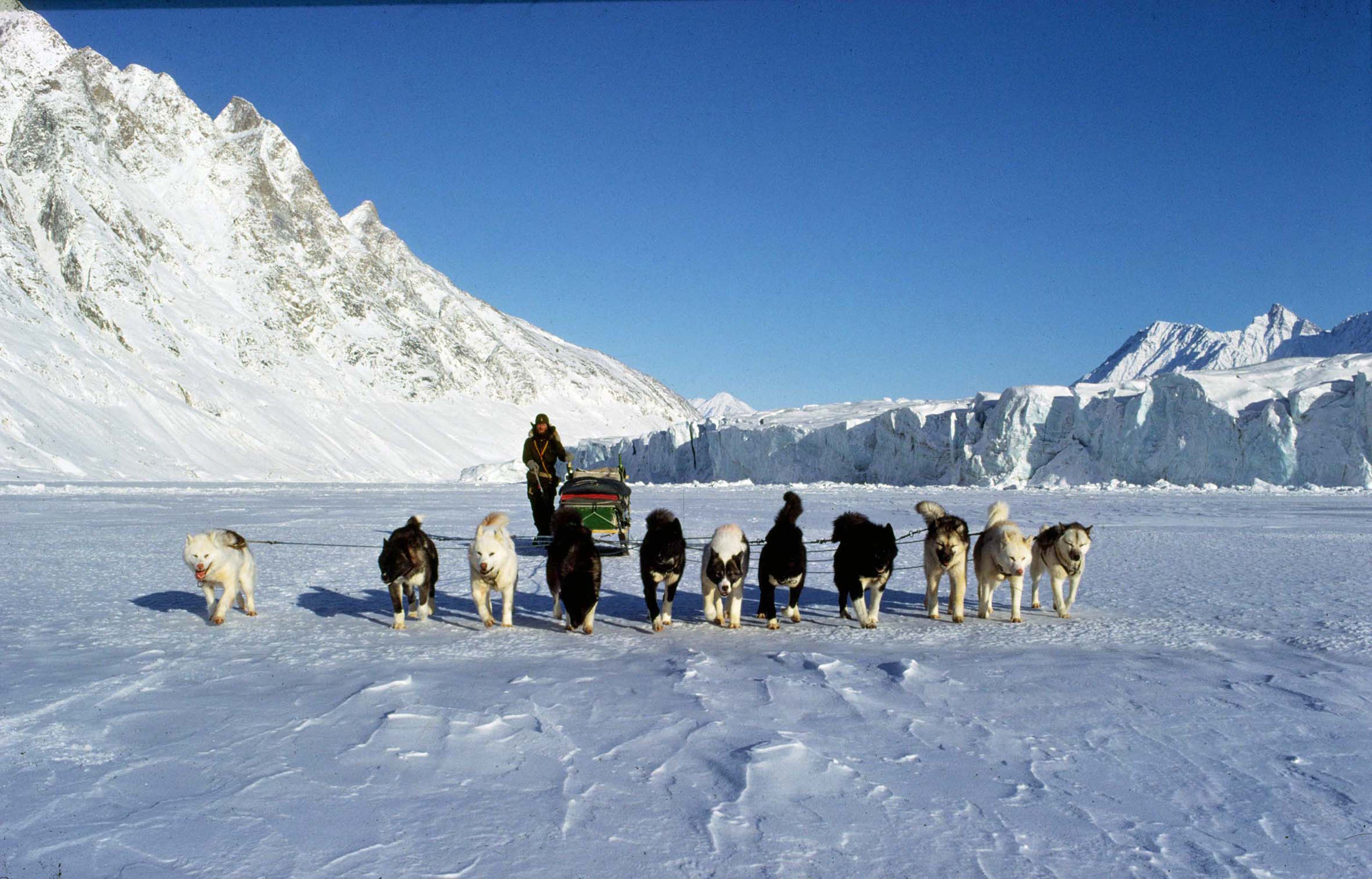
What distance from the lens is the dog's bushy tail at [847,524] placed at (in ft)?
20.1

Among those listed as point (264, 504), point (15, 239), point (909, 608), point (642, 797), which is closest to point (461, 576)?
point (909, 608)

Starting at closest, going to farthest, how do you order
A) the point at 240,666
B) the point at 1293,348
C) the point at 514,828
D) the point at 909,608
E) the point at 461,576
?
1. the point at 514,828
2. the point at 240,666
3. the point at 909,608
4. the point at 461,576
5. the point at 1293,348

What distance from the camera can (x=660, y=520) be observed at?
6.02 meters

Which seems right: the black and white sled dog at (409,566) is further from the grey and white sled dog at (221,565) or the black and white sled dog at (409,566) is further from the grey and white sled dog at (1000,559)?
the grey and white sled dog at (1000,559)

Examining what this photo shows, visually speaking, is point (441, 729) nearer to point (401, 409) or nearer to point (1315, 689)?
point (1315, 689)

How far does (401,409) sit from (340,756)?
73.9m

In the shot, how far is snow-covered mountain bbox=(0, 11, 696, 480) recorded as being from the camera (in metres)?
44.0

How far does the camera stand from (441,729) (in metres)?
3.60

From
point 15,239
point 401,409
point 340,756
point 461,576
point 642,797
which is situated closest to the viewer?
point 642,797

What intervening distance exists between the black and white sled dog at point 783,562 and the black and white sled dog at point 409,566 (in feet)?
7.84

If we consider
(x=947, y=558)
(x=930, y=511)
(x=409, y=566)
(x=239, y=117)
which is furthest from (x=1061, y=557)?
(x=239, y=117)

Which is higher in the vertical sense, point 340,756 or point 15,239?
point 15,239

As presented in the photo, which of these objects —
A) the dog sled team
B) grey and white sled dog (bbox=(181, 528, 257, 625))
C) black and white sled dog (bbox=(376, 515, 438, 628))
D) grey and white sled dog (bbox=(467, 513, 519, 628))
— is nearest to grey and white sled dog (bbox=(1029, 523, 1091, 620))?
the dog sled team

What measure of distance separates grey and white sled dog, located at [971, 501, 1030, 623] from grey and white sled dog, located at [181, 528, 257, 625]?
5376 mm
